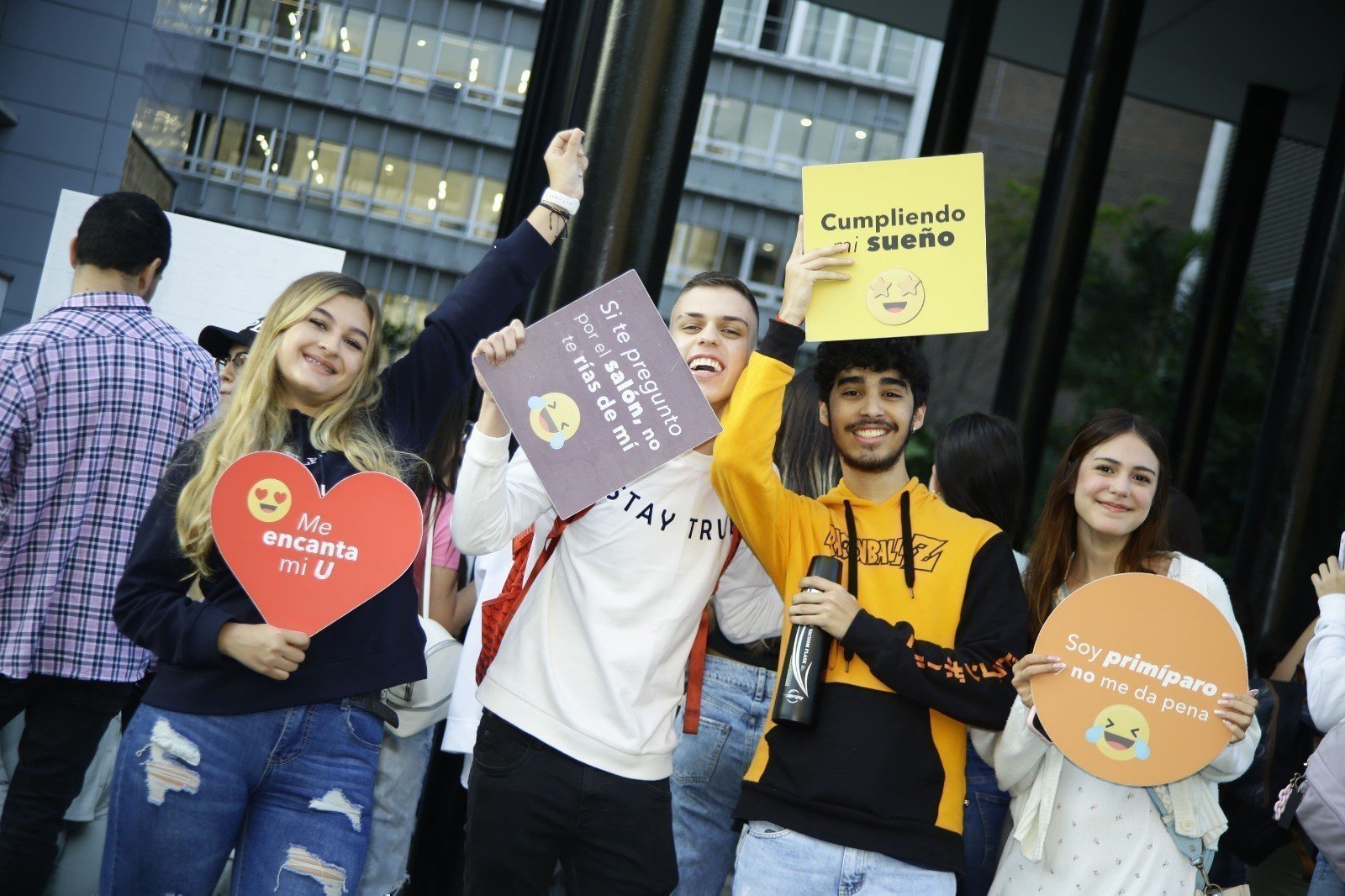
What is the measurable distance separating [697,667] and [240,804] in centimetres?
102

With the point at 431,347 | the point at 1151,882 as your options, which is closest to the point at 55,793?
the point at 431,347

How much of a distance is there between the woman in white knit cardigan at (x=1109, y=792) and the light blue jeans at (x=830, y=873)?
309 millimetres

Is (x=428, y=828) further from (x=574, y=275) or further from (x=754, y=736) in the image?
(x=574, y=275)

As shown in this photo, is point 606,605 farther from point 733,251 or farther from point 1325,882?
point 733,251

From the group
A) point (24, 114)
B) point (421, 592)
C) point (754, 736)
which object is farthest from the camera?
point (24, 114)

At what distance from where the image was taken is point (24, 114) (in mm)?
10891

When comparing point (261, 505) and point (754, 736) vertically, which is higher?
point (261, 505)

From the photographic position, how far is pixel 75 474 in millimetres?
3334

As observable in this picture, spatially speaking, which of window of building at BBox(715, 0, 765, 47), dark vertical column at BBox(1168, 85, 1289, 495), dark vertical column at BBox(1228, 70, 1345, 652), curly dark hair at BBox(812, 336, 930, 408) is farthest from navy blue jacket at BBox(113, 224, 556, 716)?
window of building at BBox(715, 0, 765, 47)

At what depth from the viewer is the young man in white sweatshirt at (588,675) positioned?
8.16 ft

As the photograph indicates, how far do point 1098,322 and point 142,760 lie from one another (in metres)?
17.3

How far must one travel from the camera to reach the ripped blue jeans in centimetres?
238

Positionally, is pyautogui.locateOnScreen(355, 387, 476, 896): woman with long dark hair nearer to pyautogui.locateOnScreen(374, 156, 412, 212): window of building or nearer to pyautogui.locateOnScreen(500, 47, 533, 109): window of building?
pyautogui.locateOnScreen(500, 47, 533, 109): window of building

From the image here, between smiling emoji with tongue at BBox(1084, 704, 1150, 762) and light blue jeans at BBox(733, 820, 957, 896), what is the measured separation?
42cm
